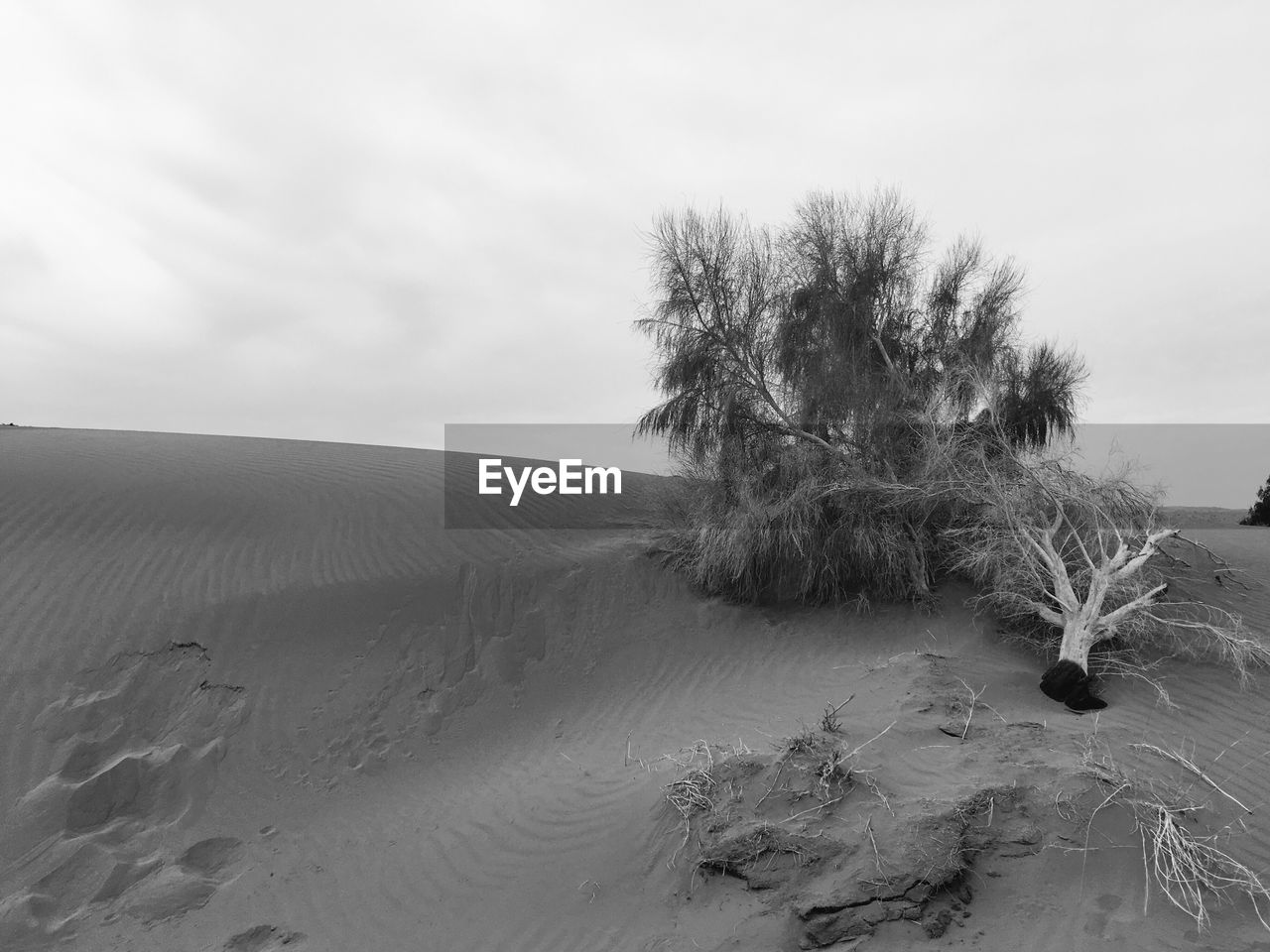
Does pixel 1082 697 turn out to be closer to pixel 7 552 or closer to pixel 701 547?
pixel 701 547

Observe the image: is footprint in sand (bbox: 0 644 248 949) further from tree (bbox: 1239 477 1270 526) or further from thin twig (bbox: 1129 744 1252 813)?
tree (bbox: 1239 477 1270 526)

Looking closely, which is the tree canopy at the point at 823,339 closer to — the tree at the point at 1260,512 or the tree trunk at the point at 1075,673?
the tree trunk at the point at 1075,673

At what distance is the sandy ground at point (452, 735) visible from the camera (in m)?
4.79

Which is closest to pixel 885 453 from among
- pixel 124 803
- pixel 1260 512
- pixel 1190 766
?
pixel 1190 766

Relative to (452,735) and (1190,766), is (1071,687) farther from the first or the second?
(452,735)

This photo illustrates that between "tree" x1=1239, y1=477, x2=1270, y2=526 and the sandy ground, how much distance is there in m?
11.2

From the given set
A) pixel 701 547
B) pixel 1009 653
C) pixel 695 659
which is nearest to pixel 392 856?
pixel 695 659

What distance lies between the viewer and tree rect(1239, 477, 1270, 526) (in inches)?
803

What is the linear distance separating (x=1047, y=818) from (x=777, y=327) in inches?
346

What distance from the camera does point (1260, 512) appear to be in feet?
67.9

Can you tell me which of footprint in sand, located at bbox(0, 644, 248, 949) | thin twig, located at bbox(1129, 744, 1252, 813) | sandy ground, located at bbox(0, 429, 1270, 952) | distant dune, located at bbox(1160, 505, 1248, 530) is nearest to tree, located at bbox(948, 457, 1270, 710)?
sandy ground, located at bbox(0, 429, 1270, 952)

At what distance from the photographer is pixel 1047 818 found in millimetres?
4816

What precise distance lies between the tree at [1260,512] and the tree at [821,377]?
40.4 ft

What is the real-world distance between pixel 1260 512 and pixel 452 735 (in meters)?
22.8
